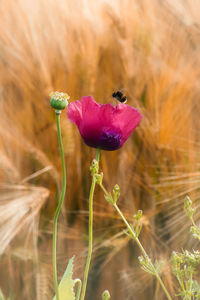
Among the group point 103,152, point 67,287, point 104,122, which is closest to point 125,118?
point 104,122

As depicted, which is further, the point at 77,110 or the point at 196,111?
the point at 196,111

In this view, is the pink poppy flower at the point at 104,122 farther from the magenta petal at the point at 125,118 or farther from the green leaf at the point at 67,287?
the green leaf at the point at 67,287

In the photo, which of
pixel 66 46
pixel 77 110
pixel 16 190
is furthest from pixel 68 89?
pixel 77 110

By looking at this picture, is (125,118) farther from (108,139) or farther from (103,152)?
(103,152)

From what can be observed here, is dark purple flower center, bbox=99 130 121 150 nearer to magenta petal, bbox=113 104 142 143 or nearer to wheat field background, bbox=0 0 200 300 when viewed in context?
magenta petal, bbox=113 104 142 143

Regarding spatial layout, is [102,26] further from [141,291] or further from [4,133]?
[141,291]

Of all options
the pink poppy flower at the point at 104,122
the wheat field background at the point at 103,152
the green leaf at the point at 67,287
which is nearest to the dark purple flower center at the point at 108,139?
the pink poppy flower at the point at 104,122

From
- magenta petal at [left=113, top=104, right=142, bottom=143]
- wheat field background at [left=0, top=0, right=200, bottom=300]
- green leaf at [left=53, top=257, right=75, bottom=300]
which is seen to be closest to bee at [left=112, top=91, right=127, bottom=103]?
magenta petal at [left=113, top=104, right=142, bottom=143]
